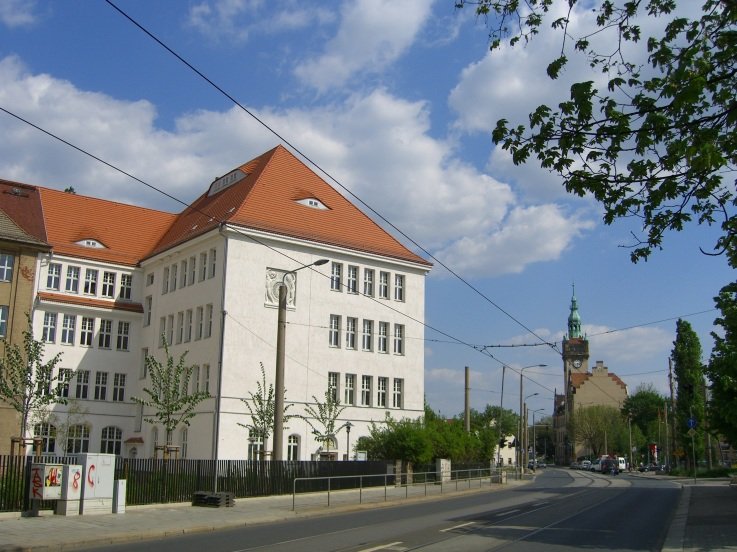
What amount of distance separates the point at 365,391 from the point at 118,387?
16.4m

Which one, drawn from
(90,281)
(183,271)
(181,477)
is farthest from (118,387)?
(181,477)

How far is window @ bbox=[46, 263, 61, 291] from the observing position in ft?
161

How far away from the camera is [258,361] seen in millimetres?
43844

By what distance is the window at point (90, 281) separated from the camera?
168ft

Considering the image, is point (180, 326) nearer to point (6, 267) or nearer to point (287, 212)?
point (287, 212)

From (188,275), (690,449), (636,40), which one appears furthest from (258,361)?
(690,449)

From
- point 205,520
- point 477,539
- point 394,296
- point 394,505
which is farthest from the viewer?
point 394,296

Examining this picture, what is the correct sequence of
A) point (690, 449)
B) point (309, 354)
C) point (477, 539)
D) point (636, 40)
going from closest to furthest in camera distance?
point (636, 40), point (477, 539), point (309, 354), point (690, 449)

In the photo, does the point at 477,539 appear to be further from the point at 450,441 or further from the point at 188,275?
the point at 188,275

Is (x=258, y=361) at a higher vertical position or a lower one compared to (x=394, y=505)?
higher

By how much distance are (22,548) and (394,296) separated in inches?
1504

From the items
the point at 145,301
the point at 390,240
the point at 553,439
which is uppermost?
the point at 390,240

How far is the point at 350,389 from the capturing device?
47875mm

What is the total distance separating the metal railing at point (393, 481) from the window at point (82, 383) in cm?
2200
